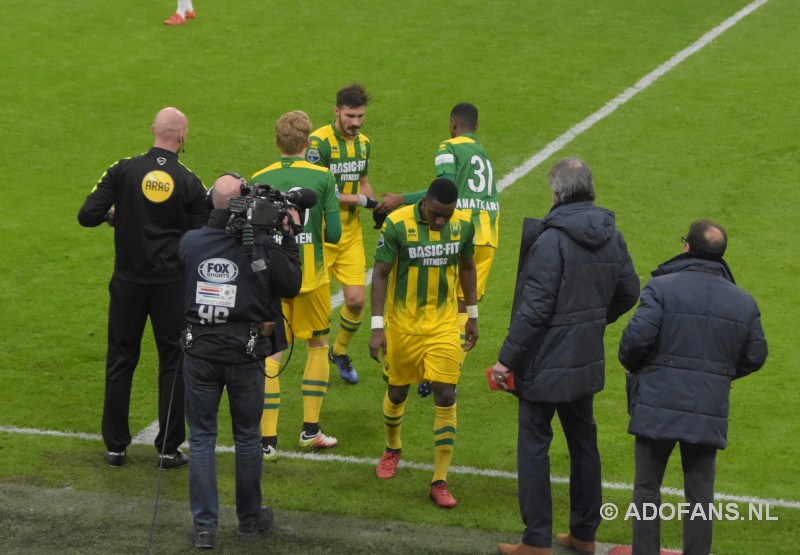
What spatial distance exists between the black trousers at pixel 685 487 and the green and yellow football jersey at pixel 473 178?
3728 mm

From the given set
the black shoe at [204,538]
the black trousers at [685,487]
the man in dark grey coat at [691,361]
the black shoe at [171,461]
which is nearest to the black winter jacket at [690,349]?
the man in dark grey coat at [691,361]

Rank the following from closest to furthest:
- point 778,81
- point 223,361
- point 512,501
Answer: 1. point 223,361
2. point 512,501
3. point 778,81

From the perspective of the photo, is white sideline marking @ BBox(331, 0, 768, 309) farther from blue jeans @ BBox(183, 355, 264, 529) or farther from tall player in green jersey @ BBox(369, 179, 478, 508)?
blue jeans @ BBox(183, 355, 264, 529)

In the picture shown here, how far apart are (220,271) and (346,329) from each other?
3.43 meters

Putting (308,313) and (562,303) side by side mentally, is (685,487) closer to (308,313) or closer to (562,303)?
(562,303)

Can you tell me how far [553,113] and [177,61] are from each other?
19.7 feet

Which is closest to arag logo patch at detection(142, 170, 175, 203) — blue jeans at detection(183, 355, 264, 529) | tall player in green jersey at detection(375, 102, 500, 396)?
blue jeans at detection(183, 355, 264, 529)

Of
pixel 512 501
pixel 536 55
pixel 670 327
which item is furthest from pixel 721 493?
pixel 536 55

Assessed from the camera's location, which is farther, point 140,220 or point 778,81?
point 778,81

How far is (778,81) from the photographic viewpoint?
18750 millimetres

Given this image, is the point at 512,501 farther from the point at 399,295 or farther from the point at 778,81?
the point at 778,81

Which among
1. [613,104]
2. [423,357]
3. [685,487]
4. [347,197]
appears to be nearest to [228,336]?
[423,357]

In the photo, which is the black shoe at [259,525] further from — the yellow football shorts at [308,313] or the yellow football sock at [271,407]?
the yellow football shorts at [308,313]

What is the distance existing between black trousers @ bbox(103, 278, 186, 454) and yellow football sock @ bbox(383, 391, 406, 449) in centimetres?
142
